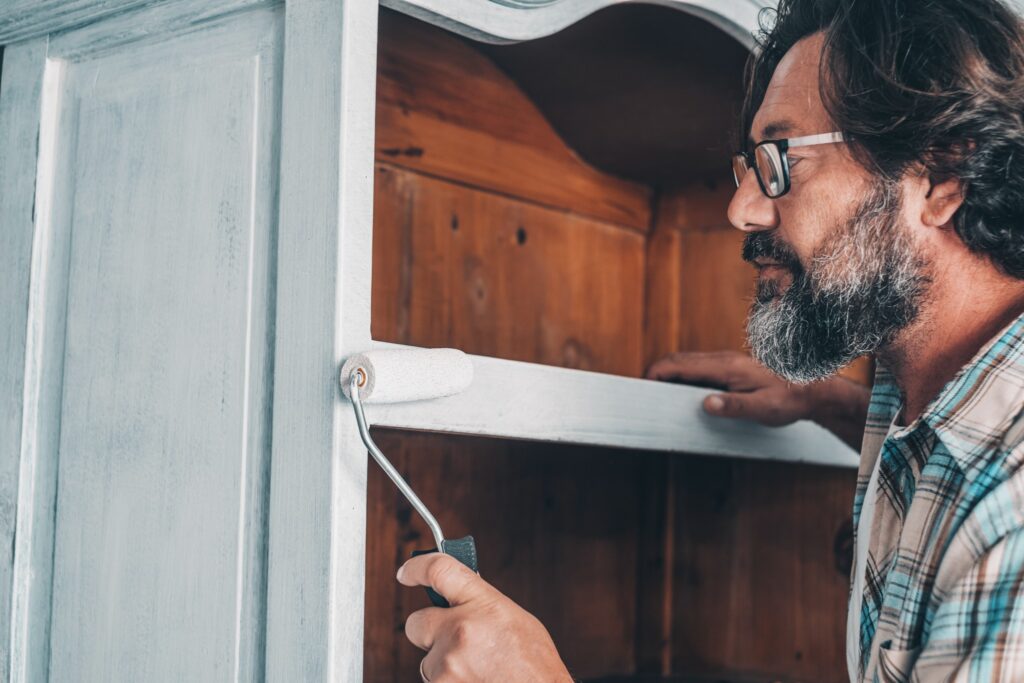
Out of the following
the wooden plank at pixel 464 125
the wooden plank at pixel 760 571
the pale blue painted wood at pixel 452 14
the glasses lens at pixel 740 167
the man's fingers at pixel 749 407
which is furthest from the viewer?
the wooden plank at pixel 760 571

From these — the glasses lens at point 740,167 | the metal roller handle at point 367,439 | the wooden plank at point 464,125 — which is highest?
the wooden plank at point 464,125

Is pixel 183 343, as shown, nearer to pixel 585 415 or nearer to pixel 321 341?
pixel 321 341

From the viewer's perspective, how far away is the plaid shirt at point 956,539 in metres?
0.80

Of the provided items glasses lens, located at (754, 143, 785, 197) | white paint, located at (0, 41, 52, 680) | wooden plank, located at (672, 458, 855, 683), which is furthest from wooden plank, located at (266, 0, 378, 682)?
wooden plank, located at (672, 458, 855, 683)

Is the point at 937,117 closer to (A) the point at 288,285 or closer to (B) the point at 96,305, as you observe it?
(A) the point at 288,285

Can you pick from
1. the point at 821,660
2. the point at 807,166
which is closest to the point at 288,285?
the point at 807,166

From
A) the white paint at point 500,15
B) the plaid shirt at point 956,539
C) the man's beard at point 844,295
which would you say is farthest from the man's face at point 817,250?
the white paint at point 500,15

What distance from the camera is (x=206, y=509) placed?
0.83m

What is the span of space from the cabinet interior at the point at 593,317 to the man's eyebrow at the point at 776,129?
0.68ft

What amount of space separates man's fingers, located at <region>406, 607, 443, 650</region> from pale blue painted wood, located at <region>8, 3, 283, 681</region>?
0.11 metres

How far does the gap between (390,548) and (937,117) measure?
0.81 metres

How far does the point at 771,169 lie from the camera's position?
1.06m

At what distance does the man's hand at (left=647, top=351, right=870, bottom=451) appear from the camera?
130cm

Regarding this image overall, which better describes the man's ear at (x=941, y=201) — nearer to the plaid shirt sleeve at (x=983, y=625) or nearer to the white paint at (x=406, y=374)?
the plaid shirt sleeve at (x=983, y=625)
